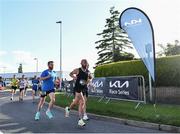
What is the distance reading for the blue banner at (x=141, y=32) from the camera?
1202 cm

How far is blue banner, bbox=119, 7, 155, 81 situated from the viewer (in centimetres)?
1202

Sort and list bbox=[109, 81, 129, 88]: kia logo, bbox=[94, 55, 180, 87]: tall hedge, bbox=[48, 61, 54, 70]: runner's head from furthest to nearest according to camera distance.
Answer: bbox=[94, 55, 180, 87]: tall hedge
bbox=[109, 81, 129, 88]: kia logo
bbox=[48, 61, 54, 70]: runner's head

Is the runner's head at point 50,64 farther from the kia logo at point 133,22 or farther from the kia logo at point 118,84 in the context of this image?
the kia logo at point 118,84

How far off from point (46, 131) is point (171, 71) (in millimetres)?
10444

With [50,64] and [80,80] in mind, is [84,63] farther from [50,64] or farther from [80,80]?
[50,64]

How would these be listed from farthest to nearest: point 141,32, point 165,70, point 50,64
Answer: point 165,70
point 141,32
point 50,64

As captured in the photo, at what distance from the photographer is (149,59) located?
12.1m

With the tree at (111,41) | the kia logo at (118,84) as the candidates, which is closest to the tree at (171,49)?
the tree at (111,41)

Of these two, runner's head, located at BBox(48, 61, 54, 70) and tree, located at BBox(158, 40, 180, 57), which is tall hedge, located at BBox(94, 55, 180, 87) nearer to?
runner's head, located at BBox(48, 61, 54, 70)

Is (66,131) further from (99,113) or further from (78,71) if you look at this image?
(99,113)

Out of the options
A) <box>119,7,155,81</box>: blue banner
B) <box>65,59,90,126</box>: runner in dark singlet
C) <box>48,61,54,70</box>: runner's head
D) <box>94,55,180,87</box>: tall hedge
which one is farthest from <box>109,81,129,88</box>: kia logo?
<box>65,59,90,126</box>: runner in dark singlet

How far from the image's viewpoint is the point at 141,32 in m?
12.6

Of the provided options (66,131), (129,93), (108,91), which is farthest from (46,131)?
(108,91)

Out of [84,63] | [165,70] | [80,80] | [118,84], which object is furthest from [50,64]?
[165,70]
